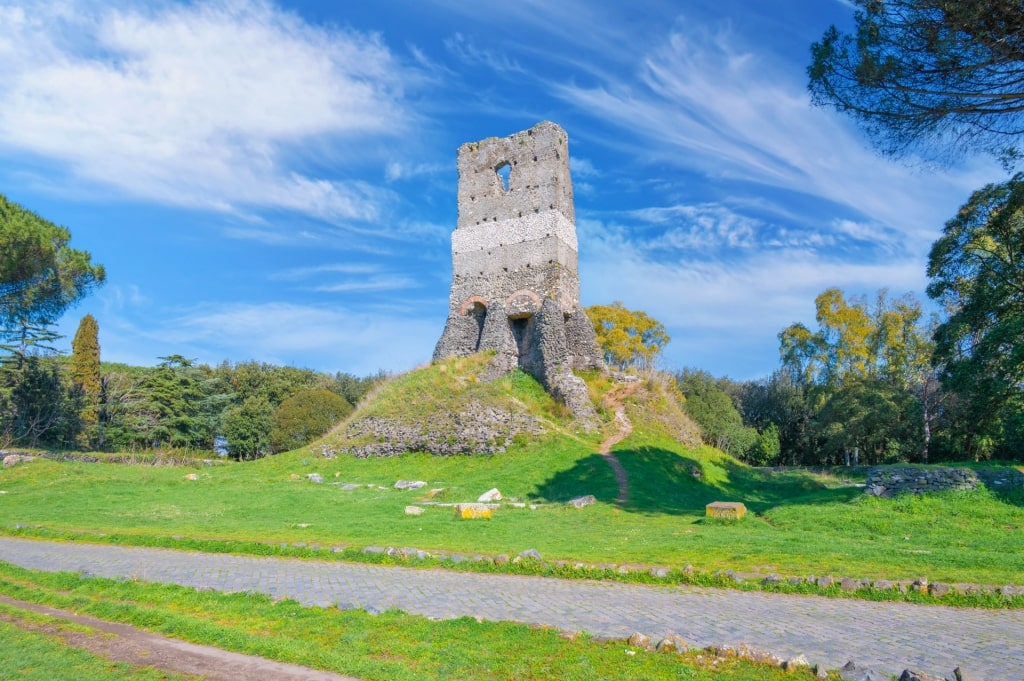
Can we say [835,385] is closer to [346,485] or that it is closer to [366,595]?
[346,485]

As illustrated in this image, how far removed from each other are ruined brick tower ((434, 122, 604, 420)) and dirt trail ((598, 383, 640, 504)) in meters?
1.66

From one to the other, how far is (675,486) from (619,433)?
13.1 ft

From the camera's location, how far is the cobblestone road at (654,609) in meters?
5.72

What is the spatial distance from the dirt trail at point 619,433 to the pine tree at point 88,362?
3477 centimetres

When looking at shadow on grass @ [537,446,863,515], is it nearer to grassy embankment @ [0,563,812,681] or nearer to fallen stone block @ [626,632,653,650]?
fallen stone block @ [626,632,653,650]

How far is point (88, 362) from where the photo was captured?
43.3 meters

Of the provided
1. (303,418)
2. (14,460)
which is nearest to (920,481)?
(14,460)

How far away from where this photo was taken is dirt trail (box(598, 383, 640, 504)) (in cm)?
1904

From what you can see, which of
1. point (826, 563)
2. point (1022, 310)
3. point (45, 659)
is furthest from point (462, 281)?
point (45, 659)

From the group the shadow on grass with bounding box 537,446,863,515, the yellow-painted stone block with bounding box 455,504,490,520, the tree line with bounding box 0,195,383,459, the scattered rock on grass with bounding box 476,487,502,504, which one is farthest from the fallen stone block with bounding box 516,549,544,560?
the tree line with bounding box 0,195,383,459

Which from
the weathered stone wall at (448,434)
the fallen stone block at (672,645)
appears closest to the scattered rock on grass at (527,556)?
the fallen stone block at (672,645)

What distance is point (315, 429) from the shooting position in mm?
47156

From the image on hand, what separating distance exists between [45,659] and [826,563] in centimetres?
955

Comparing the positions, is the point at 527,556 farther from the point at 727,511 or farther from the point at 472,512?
the point at 727,511
